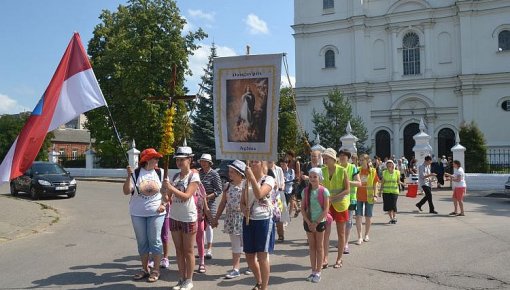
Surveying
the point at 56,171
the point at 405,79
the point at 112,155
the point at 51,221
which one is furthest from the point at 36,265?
the point at 405,79

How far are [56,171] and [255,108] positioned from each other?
17.2 metres

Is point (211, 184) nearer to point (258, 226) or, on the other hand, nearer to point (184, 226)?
point (184, 226)

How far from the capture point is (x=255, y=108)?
6.00 m

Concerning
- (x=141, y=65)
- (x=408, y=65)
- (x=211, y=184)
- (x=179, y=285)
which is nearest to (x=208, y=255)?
(x=211, y=184)

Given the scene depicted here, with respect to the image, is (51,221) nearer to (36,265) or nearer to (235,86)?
(36,265)

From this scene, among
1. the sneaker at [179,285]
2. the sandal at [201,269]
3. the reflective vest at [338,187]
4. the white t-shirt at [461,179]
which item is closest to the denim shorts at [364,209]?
the reflective vest at [338,187]

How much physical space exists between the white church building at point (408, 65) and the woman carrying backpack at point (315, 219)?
34.7 meters

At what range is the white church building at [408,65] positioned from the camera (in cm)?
3819

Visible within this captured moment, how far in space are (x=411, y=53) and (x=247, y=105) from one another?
3823cm

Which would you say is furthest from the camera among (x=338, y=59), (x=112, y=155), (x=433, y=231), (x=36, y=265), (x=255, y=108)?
(x=338, y=59)

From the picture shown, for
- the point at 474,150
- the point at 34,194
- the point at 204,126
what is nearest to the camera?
the point at 34,194

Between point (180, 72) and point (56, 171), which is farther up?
point (180, 72)

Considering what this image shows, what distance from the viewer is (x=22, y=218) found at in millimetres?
13750

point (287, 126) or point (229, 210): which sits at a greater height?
point (287, 126)
